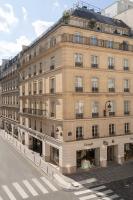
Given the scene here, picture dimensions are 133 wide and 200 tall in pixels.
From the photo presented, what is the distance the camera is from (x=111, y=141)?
37156 millimetres

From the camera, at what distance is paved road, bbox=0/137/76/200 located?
26234 mm

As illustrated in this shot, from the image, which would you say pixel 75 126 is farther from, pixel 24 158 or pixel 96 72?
pixel 24 158

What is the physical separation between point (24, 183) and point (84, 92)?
1414 cm

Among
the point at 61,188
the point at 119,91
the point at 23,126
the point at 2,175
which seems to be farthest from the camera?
the point at 23,126

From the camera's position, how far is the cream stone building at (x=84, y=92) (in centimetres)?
3391

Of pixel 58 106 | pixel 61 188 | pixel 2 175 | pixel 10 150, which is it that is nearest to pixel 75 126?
pixel 58 106

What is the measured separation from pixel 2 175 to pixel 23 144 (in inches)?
710

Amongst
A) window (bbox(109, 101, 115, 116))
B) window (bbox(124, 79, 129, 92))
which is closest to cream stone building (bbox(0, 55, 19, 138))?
window (bbox(109, 101, 115, 116))

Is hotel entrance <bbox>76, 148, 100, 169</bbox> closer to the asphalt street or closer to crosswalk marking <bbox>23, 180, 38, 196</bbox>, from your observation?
the asphalt street

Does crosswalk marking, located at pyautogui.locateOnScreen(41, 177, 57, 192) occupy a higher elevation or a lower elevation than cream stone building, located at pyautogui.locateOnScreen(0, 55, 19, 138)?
lower

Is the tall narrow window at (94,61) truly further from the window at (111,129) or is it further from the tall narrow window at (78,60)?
the window at (111,129)

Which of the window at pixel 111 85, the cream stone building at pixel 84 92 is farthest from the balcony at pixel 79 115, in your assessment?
the window at pixel 111 85

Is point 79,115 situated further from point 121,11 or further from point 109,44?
point 121,11

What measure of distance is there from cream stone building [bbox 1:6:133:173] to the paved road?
149 inches
